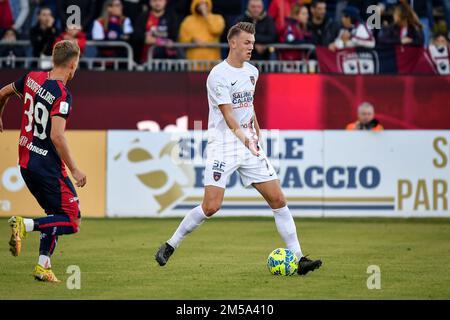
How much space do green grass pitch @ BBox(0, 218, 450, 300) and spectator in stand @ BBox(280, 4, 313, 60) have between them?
339 cm

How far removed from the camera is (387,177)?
18.8 meters

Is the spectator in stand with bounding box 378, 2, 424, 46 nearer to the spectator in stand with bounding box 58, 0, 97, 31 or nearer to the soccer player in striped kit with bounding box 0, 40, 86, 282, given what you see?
the spectator in stand with bounding box 58, 0, 97, 31

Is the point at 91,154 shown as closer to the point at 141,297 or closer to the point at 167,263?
the point at 167,263

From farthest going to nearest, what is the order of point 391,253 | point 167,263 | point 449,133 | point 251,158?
point 449,133
point 391,253
point 167,263
point 251,158

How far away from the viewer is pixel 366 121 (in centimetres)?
1892

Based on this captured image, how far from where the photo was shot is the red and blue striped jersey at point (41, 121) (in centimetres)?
1006

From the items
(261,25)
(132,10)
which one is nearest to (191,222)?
(261,25)

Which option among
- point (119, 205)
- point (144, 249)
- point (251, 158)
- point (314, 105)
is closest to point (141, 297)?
point (251, 158)

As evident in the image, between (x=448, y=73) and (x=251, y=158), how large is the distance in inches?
381

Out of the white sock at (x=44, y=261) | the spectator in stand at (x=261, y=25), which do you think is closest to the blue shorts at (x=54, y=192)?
the white sock at (x=44, y=261)

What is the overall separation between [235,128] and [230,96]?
43cm

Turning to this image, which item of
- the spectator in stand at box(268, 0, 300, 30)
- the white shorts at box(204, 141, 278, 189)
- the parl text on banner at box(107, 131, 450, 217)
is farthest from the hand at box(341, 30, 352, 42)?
the white shorts at box(204, 141, 278, 189)

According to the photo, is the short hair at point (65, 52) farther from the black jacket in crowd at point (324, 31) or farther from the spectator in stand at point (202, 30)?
the black jacket in crowd at point (324, 31)

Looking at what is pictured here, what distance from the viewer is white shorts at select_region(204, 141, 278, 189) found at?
11039mm
